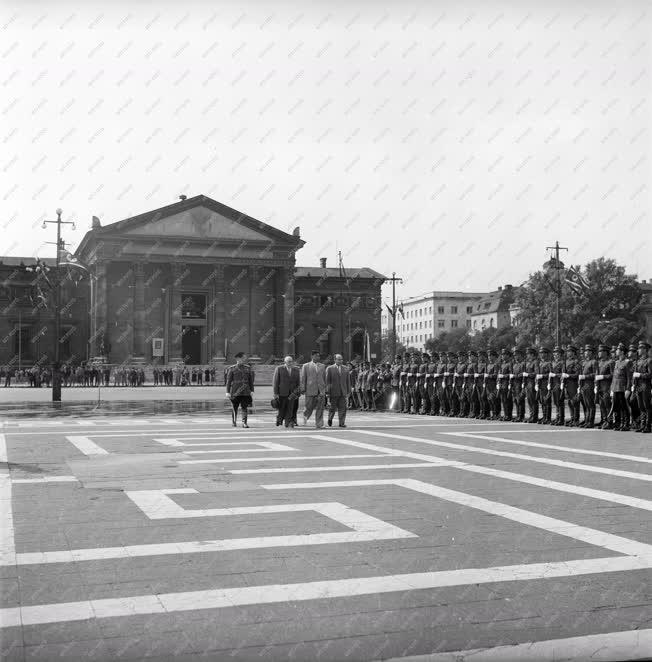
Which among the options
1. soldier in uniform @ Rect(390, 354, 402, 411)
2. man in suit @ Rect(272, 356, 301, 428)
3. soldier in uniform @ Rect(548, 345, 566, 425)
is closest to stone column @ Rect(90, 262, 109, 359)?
soldier in uniform @ Rect(390, 354, 402, 411)

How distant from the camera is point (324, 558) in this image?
615 cm

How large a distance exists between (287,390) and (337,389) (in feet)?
4.44

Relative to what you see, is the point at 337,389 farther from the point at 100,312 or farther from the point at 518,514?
the point at 100,312

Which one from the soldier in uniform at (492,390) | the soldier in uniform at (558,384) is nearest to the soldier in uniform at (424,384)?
the soldier in uniform at (492,390)

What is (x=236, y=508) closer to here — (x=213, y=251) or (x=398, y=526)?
(x=398, y=526)

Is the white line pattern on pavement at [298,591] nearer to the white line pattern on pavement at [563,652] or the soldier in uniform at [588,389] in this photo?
the white line pattern on pavement at [563,652]

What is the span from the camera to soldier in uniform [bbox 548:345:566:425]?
20.3 metres

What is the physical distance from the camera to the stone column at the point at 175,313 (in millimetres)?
80438

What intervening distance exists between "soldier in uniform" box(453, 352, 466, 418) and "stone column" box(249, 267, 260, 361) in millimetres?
59518

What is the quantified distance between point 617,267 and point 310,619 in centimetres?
8909

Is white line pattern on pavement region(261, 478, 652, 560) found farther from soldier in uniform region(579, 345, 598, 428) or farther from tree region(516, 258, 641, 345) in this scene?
tree region(516, 258, 641, 345)

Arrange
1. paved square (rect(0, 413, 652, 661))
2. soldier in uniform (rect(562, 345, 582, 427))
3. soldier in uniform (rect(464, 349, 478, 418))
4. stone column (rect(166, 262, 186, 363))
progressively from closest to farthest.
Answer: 1. paved square (rect(0, 413, 652, 661))
2. soldier in uniform (rect(562, 345, 582, 427))
3. soldier in uniform (rect(464, 349, 478, 418))
4. stone column (rect(166, 262, 186, 363))

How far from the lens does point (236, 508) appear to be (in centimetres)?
816

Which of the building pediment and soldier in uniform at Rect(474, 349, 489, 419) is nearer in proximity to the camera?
soldier in uniform at Rect(474, 349, 489, 419)
